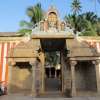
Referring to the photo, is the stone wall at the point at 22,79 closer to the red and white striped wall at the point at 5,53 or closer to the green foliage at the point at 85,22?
the red and white striped wall at the point at 5,53

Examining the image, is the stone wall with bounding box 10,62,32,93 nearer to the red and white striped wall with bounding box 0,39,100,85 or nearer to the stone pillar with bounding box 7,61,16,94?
the stone pillar with bounding box 7,61,16,94

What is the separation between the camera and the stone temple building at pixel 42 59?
44.8 feet

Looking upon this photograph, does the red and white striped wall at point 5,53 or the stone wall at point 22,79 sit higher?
the red and white striped wall at point 5,53

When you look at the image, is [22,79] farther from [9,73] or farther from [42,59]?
[42,59]

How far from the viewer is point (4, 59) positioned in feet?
49.9

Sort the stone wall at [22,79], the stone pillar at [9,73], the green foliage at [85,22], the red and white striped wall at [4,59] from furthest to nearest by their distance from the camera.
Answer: the green foliage at [85,22] < the red and white striped wall at [4,59] < the stone wall at [22,79] < the stone pillar at [9,73]

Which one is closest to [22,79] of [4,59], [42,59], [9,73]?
[9,73]

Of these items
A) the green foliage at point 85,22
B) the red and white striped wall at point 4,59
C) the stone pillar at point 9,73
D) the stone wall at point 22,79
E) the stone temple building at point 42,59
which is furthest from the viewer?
the green foliage at point 85,22

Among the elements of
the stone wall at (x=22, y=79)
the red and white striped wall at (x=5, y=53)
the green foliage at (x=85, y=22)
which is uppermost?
the green foliage at (x=85, y=22)

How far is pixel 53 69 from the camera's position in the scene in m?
46.8

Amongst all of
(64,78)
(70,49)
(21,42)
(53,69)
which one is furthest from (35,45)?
(53,69)

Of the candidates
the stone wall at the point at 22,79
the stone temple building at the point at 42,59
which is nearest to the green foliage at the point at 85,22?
the stone temple building at the point at 42,59

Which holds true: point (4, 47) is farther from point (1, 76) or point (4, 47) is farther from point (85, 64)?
point (85, 64)

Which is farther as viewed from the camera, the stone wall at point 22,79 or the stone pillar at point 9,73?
the stone wall at point 22,79
